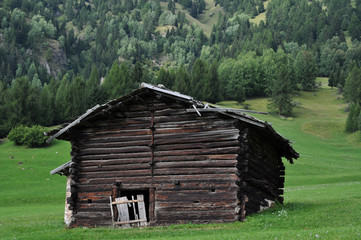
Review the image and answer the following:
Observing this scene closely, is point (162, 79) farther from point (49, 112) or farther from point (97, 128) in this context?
point (97, 128)

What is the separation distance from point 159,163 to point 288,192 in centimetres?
2213

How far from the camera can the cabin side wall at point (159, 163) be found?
23.0 metres

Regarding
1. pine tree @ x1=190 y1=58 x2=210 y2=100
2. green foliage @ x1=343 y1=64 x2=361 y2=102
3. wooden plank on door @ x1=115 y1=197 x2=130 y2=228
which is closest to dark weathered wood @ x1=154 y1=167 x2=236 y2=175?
wooden plank on door @ x1=115 y1=197 x2=130 y2=228

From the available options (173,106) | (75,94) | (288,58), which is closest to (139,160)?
(173,106)

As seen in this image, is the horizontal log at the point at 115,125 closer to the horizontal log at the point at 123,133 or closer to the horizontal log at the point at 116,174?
the horizontal log at the point at 123,133

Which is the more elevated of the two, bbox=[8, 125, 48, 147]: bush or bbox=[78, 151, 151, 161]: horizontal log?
bbox=[78, 151, 151, 161]: horizontal log

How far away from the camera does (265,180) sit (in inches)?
1056

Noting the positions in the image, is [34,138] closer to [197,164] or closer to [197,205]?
[197,164]

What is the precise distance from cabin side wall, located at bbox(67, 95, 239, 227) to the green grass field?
46.1 inches

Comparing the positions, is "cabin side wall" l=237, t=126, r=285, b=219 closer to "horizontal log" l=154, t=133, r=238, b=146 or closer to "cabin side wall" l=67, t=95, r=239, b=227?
"cabin side wall" l=67, t=95, r=239, b=227

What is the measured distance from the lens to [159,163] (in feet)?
79.0

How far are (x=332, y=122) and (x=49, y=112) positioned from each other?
6090 centimetres

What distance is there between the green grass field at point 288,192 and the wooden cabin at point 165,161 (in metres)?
1.18

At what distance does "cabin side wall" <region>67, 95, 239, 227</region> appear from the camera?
2295cm
